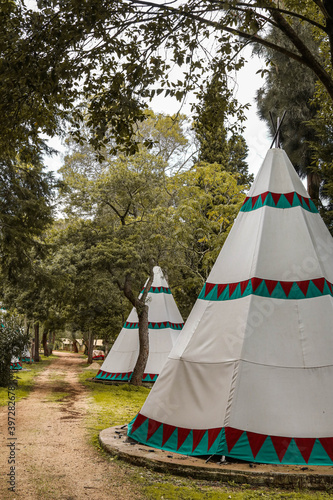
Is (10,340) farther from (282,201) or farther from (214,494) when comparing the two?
(214,494)

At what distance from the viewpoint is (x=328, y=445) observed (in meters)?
5.27

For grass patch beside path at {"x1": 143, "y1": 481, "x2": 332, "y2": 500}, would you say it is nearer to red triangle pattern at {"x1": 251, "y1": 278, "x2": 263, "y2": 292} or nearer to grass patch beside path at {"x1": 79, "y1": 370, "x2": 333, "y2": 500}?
grass patch beside path at {"x1": 79, "y1": 370, "x2": 333, "y2": 500}

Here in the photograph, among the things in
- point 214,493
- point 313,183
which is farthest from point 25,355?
point 214,493

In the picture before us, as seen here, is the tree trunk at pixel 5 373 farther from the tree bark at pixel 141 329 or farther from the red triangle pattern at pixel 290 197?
the red triangle pattern at pixel 290 197

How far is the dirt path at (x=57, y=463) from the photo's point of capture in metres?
4.56

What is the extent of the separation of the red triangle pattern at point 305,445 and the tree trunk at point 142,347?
11359 millimetres

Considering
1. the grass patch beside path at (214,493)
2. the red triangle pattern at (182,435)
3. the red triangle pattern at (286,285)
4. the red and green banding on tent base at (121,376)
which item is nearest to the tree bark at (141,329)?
the red and green banding on tent base at (121,376)

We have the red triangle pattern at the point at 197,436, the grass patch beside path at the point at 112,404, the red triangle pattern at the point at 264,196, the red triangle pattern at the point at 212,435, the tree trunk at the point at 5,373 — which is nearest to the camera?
the red triangle pattern at the point at 212,435

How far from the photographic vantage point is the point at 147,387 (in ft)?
53.5

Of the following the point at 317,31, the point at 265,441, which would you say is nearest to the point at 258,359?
the point at 265,441

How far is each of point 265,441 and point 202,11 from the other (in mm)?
5209

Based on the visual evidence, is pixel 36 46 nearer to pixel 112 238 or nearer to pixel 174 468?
pixel 174 468

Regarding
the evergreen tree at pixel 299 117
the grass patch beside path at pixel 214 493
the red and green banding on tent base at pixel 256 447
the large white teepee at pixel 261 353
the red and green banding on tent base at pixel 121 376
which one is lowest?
the red and green banding on tent base at pixel 121 376

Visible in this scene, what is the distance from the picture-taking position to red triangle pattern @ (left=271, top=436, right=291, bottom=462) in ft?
17.3
